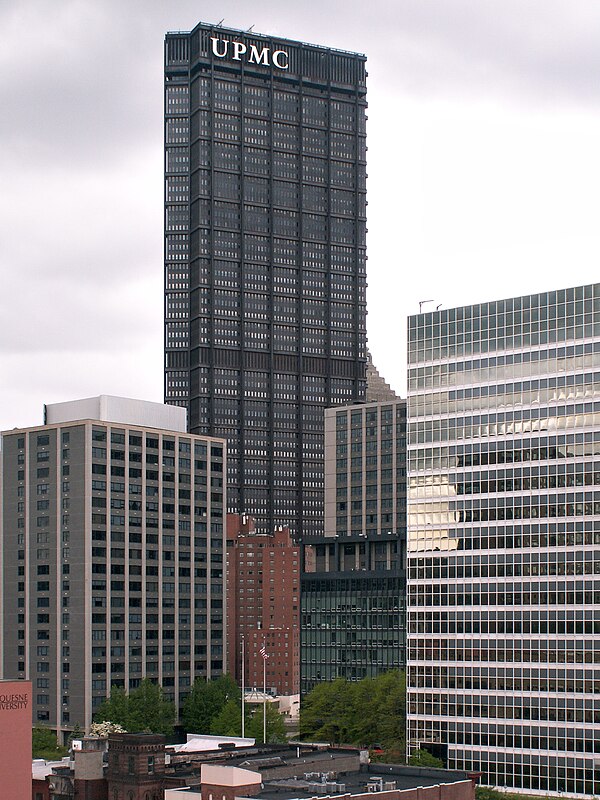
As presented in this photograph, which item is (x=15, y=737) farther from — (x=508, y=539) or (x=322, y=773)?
(x=508, y=539)

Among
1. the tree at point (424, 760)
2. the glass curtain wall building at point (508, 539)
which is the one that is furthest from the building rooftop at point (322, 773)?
the glass curtain wall building at point (508, 539)

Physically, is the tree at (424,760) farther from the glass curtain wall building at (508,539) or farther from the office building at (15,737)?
the office building at (15,737)

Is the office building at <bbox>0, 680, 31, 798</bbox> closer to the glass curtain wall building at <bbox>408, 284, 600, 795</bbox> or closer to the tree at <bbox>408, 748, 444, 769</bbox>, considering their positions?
the tree at <bbox>408, 748, 444, 769</bbox>

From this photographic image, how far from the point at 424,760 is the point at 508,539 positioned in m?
29.7

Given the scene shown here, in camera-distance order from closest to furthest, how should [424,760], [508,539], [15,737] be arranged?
[15,737] < [424,760] < [508,539]

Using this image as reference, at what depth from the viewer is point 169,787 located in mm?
144375

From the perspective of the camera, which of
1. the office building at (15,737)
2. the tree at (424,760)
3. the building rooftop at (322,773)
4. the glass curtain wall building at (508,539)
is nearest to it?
the office building at (15,737)

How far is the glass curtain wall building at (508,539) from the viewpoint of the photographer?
175 m

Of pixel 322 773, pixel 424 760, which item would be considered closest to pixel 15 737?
pixel 322 773

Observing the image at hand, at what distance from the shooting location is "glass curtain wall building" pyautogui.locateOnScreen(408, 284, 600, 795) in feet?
574

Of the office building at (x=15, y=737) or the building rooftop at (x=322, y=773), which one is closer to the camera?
the office building at (x=15, y=737)

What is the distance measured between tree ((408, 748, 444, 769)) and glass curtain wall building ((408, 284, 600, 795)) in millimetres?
2266

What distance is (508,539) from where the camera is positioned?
600ft

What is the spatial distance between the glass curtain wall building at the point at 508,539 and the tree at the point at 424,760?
2.27 m
